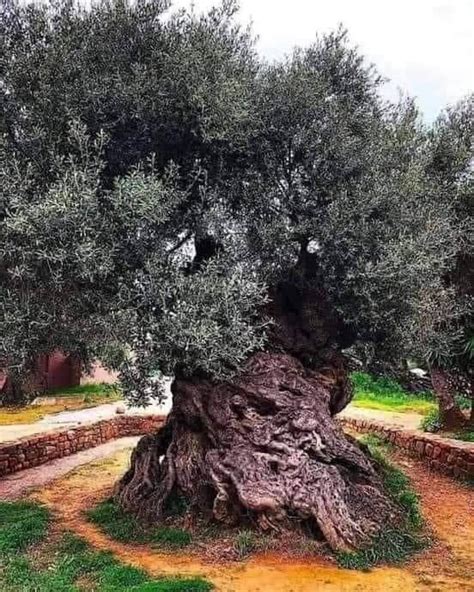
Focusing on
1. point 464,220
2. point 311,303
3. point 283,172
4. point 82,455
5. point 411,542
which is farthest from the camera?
point 82,455

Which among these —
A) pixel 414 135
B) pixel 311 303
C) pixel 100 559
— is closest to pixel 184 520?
pixel 100 559

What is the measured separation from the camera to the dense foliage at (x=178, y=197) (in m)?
7.18

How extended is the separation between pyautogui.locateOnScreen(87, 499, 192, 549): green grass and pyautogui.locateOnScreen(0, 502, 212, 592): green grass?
1.60 ft

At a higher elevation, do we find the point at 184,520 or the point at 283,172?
the point at 283,172

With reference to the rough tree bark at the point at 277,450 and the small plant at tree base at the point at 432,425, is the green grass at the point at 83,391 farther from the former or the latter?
the rough tree bark at the point at 277,450

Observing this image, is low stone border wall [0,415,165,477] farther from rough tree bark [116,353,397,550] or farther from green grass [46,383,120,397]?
green grass [46,383,120,397]

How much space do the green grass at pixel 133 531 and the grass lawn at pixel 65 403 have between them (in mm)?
7635

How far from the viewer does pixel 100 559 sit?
725cm

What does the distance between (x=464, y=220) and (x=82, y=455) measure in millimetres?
8468

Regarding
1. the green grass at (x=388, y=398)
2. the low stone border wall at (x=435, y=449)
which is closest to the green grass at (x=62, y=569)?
the low stone border wall at (x=435, y=449)

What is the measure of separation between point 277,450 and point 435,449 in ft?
17.6

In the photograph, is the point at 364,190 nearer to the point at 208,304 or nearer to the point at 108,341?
the point at 208,304

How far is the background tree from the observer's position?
7.23m

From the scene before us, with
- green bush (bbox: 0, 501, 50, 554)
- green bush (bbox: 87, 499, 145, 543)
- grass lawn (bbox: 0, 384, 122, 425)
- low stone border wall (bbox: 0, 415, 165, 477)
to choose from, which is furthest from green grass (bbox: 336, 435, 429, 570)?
grass lawn (bbox: 0, 384, 122, 425)
